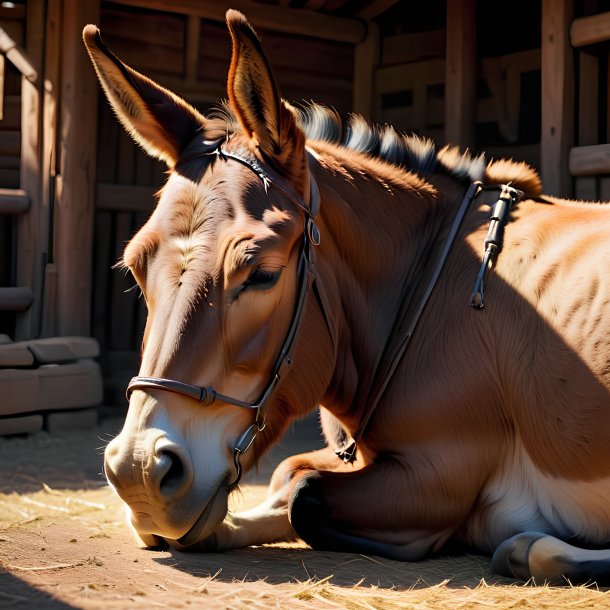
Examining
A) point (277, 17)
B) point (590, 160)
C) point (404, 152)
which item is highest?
point (277, 17)

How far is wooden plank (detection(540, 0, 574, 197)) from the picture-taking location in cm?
521

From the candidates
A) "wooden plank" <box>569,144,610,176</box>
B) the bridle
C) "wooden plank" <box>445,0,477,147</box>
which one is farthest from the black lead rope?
"wooden plank" <box>445,0,477,147</box>

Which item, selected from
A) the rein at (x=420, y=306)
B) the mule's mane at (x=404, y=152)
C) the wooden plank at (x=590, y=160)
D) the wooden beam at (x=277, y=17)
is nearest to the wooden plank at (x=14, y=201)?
the wooden beam at (x=277, y=17)

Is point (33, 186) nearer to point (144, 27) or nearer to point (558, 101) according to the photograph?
point (144, 27)

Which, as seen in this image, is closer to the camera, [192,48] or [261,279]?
[261,279]

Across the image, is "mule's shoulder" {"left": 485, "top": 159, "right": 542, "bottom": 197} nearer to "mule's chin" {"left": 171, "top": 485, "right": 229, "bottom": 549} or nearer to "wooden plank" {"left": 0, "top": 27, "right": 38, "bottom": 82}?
"mule's chin" {"left": 171, "top": 485, "right": 229, "bottom": 549}

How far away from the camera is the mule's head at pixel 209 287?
2.41 meters

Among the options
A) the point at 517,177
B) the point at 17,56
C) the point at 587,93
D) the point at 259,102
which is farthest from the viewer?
the point at 17,56

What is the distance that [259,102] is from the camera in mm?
2762

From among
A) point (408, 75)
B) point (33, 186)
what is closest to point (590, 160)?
point (408, 75)

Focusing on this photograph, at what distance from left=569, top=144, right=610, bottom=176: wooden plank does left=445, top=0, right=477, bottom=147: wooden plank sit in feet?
3.09

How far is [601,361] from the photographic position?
286 centimetres

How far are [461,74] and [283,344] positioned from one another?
3.77m

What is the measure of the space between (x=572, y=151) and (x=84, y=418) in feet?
11.6
